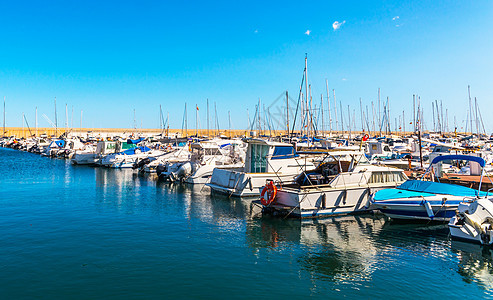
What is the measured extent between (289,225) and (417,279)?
7.91 metres

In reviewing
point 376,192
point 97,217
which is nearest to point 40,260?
point 97,217

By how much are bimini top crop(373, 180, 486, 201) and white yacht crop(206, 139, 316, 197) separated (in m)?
8.46

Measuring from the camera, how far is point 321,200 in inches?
818

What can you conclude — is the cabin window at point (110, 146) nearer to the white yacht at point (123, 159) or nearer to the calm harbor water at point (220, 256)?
the white yacht at point (123, 159)

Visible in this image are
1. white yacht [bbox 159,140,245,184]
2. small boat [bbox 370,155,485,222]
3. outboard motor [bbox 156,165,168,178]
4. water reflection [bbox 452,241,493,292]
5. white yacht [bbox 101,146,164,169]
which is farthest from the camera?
white yacht [bbox 101,146,164,169]

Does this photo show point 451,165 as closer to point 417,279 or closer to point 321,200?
point 321,200

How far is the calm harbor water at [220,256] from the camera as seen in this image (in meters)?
11.4

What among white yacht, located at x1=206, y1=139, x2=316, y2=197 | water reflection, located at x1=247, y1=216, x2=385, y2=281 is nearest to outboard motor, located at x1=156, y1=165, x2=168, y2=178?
white yacht, located at x1=206, y1=139, x2=316, y2=197

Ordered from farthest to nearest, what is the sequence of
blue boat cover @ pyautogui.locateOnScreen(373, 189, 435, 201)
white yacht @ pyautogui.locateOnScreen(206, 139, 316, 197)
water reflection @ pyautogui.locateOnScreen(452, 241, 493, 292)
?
white yacht @ pyautogui.locateOnScreen(206, 139, 316, 197)
blue boat cover @ pyautogui.locateOnScreen(373, 189, 435, 201)
water reflection @ pyautogui.locateOnScreen(452, 241, 493, 292)

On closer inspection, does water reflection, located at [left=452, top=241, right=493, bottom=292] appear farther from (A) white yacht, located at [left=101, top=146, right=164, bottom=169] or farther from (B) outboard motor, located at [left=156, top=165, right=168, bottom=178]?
(A) white yacht, located at [left=101, top=146, right=164, bottom=169]

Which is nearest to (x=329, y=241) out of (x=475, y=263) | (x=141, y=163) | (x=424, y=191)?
(x=475, y=263)

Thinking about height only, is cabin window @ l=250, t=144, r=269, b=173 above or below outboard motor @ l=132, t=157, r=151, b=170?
above

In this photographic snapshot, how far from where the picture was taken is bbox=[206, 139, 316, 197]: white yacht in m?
27.5

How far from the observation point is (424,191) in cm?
1994
